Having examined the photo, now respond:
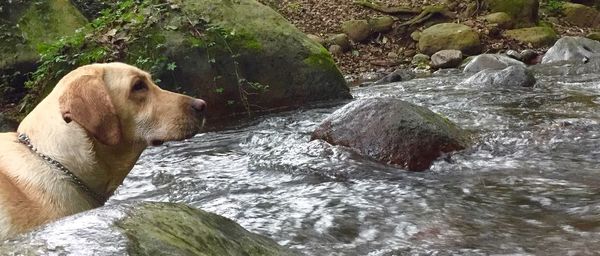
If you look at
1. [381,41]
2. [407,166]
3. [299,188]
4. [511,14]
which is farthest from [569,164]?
[511,14]

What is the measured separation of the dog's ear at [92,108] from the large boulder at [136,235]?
0.71 meters

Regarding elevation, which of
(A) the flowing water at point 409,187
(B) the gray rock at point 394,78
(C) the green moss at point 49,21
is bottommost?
(A) the flowing water at point 409,187

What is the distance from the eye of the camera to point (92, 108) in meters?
3.33

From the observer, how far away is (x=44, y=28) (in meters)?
11.5

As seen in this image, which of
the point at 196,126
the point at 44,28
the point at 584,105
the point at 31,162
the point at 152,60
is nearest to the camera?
the point at 31,162

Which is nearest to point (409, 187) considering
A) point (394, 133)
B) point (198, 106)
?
point (394, 133)

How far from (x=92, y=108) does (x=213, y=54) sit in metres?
5.68

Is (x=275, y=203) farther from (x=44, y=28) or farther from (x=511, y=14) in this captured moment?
(x=511, y=14)

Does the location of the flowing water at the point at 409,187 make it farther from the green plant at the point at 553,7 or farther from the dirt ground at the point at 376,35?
the green plant at the point at 553,7

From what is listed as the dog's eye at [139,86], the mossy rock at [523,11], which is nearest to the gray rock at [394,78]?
the mossy rock at [523,11]

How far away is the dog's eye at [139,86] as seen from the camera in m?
3.73

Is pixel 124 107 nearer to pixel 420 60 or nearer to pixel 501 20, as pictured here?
pixel 420 60

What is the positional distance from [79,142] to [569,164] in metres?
4.19

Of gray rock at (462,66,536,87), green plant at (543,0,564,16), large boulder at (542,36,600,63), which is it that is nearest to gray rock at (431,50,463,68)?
large boulder at (542,36,600,63)
